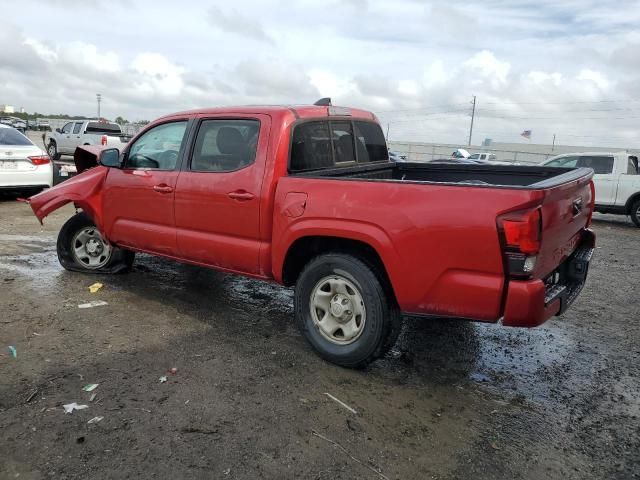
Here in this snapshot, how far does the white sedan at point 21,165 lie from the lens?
9.51 m

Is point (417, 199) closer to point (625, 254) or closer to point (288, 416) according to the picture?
point (288, 416)

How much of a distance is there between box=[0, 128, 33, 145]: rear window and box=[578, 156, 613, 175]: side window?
12.4 metres

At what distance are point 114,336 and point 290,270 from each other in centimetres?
151

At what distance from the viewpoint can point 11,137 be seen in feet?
32.6

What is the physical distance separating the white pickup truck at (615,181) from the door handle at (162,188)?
10.6 m

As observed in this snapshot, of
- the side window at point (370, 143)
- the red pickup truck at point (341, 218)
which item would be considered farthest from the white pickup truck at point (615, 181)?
the red pickup truck at point (341, 218)

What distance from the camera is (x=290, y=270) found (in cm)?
400

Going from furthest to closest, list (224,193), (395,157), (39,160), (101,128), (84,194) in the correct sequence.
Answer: (101,128) < (395,157) < (39,160) < (84,194) < (224,193)

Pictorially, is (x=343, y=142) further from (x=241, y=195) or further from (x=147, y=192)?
(x=147, y=192)

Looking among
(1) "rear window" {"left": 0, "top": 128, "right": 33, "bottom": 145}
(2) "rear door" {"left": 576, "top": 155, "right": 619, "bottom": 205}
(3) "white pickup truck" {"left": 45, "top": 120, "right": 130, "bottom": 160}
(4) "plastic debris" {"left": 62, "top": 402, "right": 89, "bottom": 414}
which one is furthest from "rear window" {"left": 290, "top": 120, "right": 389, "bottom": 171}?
(3) "white pickup truck" {"left": 45, "top": 120, "right": 130, "bottom": 160}

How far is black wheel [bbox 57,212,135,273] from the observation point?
5.74 meters

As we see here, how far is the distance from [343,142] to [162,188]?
169cm

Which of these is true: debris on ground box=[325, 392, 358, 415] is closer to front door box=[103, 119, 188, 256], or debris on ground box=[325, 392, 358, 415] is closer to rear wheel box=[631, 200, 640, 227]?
front door box=[103, 119, 188, 256]

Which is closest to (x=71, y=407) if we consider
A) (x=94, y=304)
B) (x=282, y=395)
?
(x=282, y=395)
